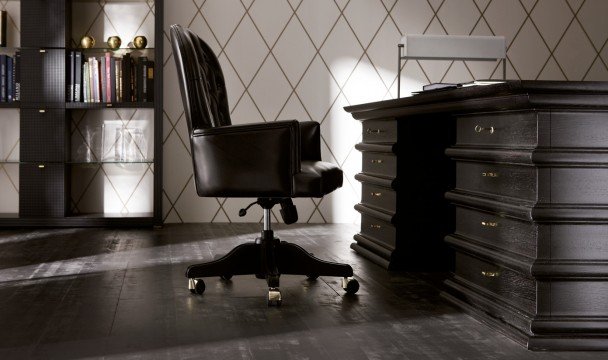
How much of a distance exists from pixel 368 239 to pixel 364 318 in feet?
4.04

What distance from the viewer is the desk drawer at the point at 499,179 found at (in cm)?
193

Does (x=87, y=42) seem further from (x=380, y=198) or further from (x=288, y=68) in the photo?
(x=380, y=198)

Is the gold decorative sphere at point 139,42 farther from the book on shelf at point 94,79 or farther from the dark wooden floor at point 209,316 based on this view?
the dark wooden floor at point 209,316

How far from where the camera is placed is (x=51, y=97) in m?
4.26

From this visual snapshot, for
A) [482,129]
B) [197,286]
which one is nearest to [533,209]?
[482,129]

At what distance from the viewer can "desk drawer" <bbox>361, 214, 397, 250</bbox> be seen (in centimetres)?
306

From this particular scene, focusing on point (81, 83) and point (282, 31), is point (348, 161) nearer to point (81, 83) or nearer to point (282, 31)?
point (282, 31)

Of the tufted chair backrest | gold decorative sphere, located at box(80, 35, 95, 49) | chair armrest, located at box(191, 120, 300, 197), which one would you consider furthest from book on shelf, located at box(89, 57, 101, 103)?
chair armrest, located at box(191, 120, 300, 197)

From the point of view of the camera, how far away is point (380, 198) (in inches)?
128

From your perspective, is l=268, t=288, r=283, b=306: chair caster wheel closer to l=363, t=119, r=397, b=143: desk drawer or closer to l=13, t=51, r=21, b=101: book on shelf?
l=363, t=119, r=397, b=143: desk drawer

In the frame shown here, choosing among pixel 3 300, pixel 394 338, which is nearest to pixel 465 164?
pixel 394 338

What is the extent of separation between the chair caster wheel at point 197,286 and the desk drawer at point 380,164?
3.14 ft

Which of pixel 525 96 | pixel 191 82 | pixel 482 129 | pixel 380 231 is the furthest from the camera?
pixel 380 231

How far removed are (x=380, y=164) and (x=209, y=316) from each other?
1302 mm
